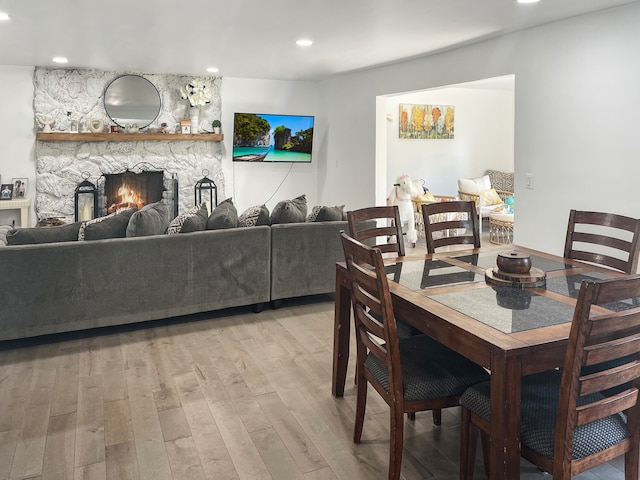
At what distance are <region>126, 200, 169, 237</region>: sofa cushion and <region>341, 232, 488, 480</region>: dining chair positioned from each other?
6.85 feet

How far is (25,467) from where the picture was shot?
221 centimetres

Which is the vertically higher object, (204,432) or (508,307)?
(508,307)

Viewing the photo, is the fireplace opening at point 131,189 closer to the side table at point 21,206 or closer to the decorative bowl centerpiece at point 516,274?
the side table at point 21,206

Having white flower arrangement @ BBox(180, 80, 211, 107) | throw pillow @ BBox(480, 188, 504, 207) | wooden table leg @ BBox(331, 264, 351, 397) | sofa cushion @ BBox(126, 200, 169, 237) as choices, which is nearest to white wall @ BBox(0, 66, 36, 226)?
white flower arrangement @ BBox(180, 80, 211, 107)

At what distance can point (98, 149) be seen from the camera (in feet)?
23.3

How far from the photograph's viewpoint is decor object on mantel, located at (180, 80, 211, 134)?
7.39 meters

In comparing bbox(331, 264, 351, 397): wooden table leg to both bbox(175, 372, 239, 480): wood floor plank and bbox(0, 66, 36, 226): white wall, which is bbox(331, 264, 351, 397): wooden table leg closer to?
bbox(175, 372, 239, 480): wood floor plank

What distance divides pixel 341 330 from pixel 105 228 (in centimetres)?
202

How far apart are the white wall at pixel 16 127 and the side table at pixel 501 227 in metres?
6.35

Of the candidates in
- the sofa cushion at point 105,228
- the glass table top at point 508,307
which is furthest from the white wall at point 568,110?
the sofa cushion at point 105,228

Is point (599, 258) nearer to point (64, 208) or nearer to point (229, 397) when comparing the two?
point (229, 397)

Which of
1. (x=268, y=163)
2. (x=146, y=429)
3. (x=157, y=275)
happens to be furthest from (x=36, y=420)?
(x=268, y=163)

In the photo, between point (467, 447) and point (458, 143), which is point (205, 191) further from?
point (467, 447)

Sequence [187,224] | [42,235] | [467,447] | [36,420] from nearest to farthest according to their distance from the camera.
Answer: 1. [467,447]
2. [36,420]
3. [42,235]
4. [187,224]
